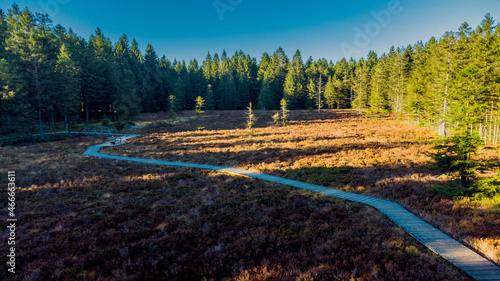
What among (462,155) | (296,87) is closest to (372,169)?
(462,155)

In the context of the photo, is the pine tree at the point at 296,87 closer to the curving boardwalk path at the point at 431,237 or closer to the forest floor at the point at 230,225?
the forest floor at the point at 230,225

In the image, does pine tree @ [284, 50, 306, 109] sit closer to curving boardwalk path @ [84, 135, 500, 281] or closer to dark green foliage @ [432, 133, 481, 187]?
dark green foliage @ [432, 133, 481, 187]

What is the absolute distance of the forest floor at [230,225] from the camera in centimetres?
615

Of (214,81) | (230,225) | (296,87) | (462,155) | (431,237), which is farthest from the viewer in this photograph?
(214,81)

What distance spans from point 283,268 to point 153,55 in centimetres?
9319

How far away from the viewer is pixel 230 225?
9133mm

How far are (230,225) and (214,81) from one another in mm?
90191

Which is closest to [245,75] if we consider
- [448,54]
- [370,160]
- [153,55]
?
[153,55]

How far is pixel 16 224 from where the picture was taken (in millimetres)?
9273

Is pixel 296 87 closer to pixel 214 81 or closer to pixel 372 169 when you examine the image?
pixel 214 81

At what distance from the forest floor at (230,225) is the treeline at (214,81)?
229 inches

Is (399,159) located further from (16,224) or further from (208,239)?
(16,224)

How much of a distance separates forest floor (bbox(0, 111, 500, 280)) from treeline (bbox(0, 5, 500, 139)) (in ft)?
19.1

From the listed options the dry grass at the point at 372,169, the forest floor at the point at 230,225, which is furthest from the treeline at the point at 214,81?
the forest floor at the point at 230,225
